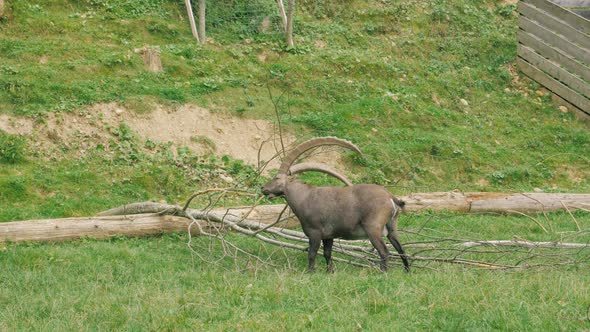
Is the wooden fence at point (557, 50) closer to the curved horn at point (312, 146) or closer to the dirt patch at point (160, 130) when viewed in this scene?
the dirt patch at point (160, 130)

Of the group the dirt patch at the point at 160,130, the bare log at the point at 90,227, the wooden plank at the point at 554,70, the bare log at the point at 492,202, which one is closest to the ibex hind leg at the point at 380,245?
the bare log at the point at 90,227

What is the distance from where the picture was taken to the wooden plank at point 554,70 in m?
18.1

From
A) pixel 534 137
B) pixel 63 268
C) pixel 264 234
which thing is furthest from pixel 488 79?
pixel 63 268

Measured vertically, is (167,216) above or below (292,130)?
above

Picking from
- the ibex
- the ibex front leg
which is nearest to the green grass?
the ibex front leg

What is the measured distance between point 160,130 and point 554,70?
9636 millimetres

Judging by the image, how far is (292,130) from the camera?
1571cm

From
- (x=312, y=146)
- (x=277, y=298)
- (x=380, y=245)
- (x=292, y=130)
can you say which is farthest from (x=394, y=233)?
(x=292, y=130)

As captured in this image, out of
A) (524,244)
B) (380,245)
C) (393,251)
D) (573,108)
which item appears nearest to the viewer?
(380,245)

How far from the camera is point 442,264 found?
32.3ft

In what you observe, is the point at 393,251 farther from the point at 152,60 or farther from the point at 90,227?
the point at 152,60

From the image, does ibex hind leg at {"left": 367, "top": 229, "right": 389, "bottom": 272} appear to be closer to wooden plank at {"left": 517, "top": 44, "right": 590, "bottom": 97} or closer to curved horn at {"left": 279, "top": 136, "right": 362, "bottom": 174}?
curved horn at {"left": 279, "top": 136, "right": 362, "bottom": 174}

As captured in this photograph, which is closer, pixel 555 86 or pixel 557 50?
pixel 557 50

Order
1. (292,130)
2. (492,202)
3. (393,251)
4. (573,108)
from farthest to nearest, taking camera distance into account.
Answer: (573,108) < (292,130) < (492,202) < (393,251)
